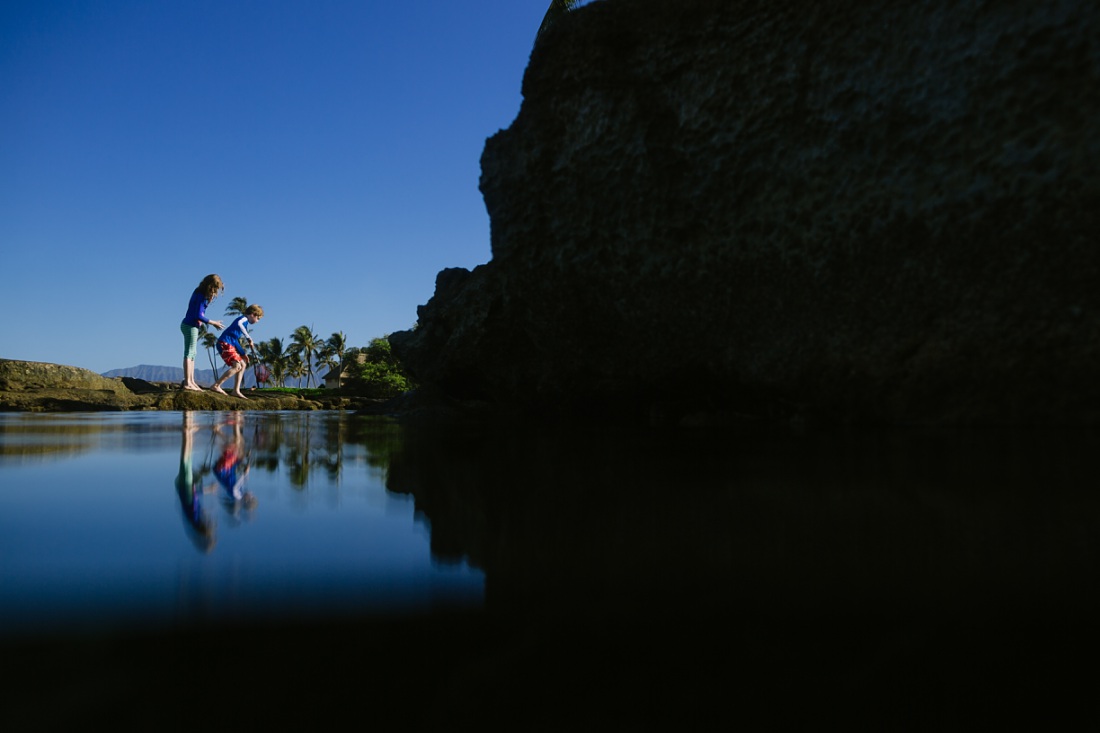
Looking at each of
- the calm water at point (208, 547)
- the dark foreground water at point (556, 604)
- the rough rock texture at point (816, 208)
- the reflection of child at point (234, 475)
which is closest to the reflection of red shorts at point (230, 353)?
the rough rock texture at point (816, 208)

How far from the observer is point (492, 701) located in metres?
0.54

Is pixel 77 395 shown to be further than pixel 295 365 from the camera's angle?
No

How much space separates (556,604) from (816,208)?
3.83 m

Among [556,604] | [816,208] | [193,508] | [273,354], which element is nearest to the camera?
[556,604]

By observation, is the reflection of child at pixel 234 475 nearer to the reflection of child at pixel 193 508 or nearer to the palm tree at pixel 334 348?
the reflection of child at pixel 193 508

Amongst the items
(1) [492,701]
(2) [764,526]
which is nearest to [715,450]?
(2) [764,526]

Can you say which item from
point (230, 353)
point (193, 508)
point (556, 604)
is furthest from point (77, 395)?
point (556, 604)

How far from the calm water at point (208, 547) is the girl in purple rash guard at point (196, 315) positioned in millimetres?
7364

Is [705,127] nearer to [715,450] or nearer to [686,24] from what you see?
[686,24]

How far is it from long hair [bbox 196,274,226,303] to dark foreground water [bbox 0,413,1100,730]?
8141mm

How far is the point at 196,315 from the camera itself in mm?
8617

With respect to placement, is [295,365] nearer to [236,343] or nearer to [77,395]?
[77,395]

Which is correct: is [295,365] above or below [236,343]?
above

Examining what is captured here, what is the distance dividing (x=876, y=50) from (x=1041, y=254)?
1526 millimetres
